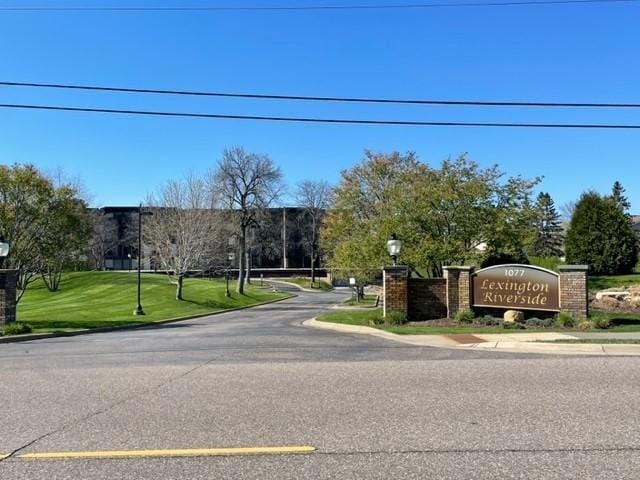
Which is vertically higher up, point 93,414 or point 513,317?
point 513,317

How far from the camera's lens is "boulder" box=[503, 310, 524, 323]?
1936cm

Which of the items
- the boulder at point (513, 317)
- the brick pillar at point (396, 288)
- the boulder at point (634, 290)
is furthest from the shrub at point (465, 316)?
the boulder at point (634, 290)

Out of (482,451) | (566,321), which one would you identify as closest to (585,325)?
(566,321)

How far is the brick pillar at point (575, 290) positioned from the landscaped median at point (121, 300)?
20.0m

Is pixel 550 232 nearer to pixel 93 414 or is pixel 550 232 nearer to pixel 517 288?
pixel 517 288

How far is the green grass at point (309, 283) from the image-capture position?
299 ft

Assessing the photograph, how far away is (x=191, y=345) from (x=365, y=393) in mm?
9137

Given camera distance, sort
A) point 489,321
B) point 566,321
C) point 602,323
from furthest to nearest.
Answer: point 489,321 < point 566,321 < point 602,323

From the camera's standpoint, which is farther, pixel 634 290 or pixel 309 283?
pixel 309 283

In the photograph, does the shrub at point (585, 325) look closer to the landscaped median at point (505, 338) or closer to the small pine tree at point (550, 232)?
the landscaped median at point (505, 338)

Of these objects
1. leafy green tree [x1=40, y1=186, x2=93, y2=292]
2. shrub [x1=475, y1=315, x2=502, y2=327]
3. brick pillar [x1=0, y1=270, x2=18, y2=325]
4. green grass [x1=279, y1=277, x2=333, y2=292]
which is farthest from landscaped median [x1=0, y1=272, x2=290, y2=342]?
green grass [x1=279, y1=277, x2=333, y2=292]

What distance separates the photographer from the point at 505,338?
15.9m

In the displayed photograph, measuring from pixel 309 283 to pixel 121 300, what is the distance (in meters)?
48.5

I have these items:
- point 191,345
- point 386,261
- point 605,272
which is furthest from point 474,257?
point 191,345
